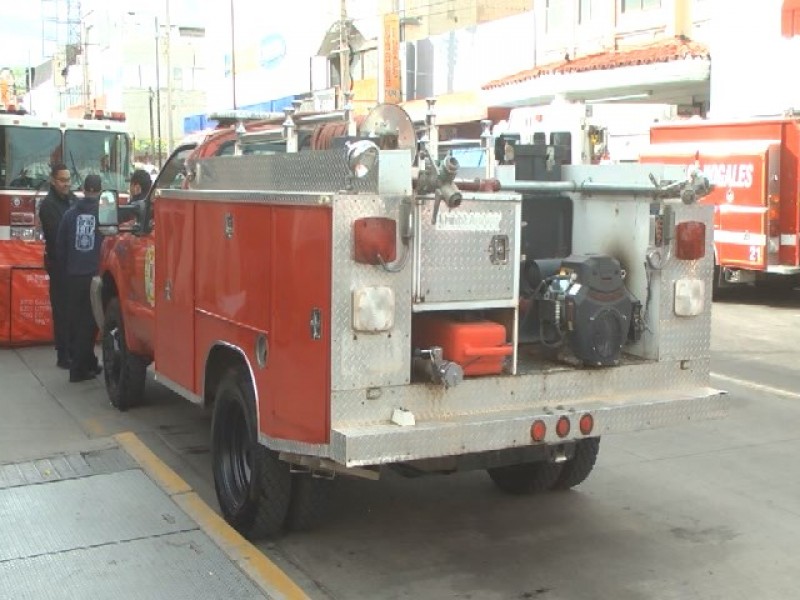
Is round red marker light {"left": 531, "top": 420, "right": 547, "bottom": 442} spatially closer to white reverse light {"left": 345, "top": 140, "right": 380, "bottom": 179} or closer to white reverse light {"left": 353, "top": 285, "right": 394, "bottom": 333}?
white reverse light {"left": 353, "top": 285, "right": 394, "bottom": 333}

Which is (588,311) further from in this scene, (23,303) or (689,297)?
(23,303)

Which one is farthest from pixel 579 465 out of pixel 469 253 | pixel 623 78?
pixel 623 78

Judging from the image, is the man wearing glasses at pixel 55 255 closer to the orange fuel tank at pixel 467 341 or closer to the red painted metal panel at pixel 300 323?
the red painted metal panel at pixel 300 323

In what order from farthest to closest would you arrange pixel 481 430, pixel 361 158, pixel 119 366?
1. pixel 119 366
2. pixel 481 430
3. pixel 361 158

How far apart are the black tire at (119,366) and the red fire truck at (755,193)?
9.45m

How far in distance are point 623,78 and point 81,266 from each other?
49.9ft

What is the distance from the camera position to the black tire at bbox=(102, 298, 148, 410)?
316 inches

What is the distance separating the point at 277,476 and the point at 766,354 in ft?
25.4

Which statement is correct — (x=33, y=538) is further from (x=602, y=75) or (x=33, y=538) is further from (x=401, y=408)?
(x=602, y=75)

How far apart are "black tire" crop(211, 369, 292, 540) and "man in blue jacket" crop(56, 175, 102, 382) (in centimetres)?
431

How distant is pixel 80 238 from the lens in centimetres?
930

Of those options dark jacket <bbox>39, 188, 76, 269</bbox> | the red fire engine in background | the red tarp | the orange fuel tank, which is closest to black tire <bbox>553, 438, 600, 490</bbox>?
the orange fuel tank

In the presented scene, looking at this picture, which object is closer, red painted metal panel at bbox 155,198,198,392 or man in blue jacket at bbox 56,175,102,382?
red painted metal panel at bbox 155,198,198,392

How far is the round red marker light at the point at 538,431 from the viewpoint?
4523mm
